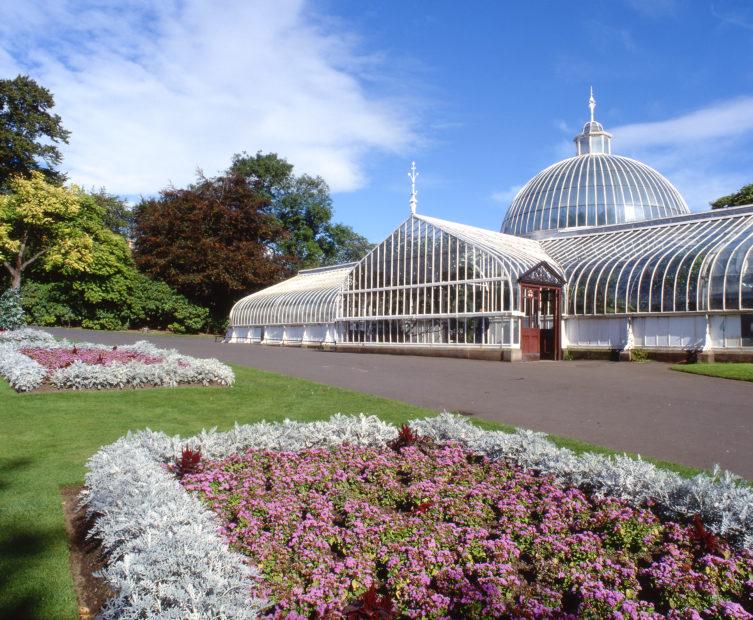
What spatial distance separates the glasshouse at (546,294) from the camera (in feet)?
72.5

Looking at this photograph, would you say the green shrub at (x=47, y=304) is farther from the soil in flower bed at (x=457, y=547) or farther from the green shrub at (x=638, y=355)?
the soil in flower bed at (x=457, y=547)

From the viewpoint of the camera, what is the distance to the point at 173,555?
3.56 m

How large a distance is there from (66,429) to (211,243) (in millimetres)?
35265

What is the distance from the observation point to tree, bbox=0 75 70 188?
43562 millimetres

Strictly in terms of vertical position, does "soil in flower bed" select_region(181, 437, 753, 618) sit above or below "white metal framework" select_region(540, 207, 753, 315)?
below

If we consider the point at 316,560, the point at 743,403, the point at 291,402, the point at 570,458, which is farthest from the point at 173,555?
the point at 743,403

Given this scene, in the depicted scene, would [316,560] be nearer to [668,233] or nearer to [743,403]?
[743,403]

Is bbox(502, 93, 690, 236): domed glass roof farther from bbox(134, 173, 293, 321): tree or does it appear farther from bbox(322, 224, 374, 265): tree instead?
bbox(322, 224, 374, 265): tree

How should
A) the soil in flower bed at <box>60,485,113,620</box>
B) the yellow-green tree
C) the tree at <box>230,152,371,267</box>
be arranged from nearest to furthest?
1. the soil in flower bed at <box>60,485,113,620</box>
2. the yellow-green tree
3. the tree at <box>230,152,371,267</box>

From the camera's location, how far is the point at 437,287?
26234 mm

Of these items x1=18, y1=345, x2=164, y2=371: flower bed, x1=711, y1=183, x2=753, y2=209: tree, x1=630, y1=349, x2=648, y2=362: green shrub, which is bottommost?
x1=630, y1=349, x2=648, y2=362: green shrub

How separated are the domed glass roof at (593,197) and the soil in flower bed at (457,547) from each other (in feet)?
114

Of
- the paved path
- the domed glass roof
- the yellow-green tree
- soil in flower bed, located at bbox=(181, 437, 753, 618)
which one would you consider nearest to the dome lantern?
the domed glass roof

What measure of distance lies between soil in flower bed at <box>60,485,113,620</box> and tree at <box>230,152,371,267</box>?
5477 cm
